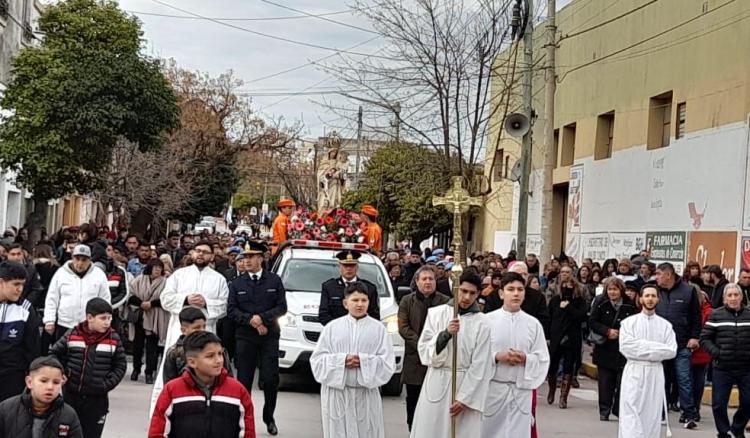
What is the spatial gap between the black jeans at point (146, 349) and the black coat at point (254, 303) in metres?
3.31

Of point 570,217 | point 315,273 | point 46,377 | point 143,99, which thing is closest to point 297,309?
point 315,273

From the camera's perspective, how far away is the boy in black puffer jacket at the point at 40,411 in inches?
241

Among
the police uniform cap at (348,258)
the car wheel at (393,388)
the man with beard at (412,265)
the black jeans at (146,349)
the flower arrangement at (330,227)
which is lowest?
the car wheel at (393,388)

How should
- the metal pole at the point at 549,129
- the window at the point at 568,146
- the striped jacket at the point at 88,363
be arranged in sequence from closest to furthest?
the striped jacket at the point at 88,363 < the metal pole at the point at 549,129 < the window at the point at 568,146

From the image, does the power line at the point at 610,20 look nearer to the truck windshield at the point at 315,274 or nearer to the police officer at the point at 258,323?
the truck windshield at the point at 315,274

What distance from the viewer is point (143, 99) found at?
23.6 meters

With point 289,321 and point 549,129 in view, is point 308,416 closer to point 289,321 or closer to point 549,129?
point 289,321

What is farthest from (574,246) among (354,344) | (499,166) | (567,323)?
(354,344)

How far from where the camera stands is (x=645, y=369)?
11.0 meters

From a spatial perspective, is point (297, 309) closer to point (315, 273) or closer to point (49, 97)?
point (315, 273)

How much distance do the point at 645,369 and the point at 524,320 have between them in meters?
1.95

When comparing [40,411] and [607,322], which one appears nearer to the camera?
[40,411]

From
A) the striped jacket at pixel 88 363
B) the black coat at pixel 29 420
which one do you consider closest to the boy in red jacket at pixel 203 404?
the black coat at pixel 29 420

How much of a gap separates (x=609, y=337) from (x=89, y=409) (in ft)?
23.7
